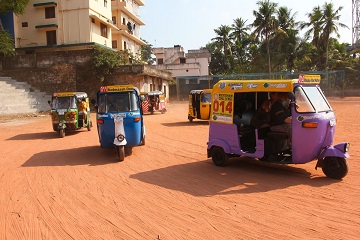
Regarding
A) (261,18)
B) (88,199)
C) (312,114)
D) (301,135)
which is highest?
(261,18)

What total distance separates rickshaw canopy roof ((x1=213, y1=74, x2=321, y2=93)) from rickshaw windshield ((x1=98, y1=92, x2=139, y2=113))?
303 centimetres

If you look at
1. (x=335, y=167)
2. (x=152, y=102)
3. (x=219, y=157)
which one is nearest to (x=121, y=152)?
(x=219, y=157)

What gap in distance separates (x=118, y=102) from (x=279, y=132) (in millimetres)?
5041

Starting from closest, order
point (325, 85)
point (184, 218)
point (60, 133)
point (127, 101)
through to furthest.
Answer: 1. point (184, 218)
2. point (127, 101)
3. point (60, 133)
4. point (325, 85)

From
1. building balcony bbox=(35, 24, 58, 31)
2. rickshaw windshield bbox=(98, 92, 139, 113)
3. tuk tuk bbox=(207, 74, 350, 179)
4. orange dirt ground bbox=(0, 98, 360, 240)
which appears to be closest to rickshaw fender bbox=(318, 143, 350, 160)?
tuk tuk bbox=(207, 74, 350, 179)

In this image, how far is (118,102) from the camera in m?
10.3

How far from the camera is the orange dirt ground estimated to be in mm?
4707

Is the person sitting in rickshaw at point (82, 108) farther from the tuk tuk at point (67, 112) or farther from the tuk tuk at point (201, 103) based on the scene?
the tuk tuk at point (201, 103)

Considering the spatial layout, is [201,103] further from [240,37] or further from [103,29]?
[240,37]

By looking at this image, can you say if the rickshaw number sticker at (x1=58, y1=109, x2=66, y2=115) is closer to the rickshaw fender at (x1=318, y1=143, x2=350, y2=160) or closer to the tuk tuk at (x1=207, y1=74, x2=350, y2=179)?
the tuk tuk at (x1=207, y1=74, x2=350, y2=179)

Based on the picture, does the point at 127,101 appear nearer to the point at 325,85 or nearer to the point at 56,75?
the point at 56,75

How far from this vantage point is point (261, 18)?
45.1 metres

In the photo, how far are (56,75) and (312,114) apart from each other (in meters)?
28.8

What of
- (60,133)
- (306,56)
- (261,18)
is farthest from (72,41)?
(306,56)
